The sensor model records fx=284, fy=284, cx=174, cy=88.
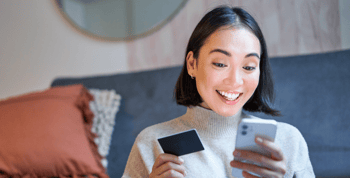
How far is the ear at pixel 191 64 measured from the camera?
0.63 meters

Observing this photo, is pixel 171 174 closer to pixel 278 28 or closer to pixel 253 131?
pixel 253 131

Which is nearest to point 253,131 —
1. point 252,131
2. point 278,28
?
point 252,131

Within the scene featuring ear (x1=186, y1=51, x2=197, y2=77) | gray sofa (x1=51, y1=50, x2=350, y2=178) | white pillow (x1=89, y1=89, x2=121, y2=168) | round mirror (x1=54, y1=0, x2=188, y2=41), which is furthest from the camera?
round mirror (x1=54, y1=0, x2=188, y2=41)

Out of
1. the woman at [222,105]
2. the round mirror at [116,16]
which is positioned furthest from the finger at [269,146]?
the round mirror at [116,16]

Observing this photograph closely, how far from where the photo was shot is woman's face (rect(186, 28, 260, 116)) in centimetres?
55

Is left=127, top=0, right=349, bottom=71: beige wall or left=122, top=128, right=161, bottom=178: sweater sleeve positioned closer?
left=122, top=128, right=161, bottom=178: sweater sleeve

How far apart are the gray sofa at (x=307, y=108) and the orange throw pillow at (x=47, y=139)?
0.35 ft

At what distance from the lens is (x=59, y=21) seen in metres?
1.60

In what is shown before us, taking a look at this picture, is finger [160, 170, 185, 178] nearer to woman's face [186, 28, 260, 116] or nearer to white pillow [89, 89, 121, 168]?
woman's face [186, 28, 260, 116]

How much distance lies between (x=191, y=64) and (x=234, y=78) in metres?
0.12

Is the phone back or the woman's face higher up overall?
the woman's face

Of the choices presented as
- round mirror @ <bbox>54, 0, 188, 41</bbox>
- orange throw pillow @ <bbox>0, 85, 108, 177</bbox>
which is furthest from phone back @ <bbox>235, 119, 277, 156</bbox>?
round mirror @ <bbox>54, 0, 188, 41</bbox>

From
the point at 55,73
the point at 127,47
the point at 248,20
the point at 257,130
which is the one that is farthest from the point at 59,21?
the point at 257,130

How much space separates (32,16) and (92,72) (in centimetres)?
49
